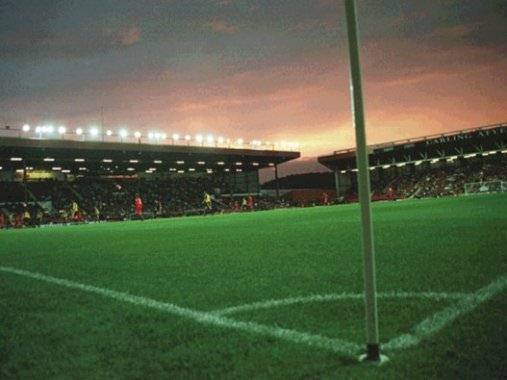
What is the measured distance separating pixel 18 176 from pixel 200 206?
20193 mm

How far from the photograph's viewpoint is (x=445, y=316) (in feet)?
11.2

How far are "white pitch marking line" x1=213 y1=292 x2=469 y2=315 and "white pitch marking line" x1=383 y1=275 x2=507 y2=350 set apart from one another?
153 mm

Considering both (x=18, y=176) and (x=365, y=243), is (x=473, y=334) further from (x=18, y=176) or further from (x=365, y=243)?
(x=18, y=176)

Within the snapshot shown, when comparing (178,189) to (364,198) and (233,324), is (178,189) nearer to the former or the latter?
(233,324)

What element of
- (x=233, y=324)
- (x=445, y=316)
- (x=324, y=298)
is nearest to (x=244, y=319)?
(x=233, y=324)

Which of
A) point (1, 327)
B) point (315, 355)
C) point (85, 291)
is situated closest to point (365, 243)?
point (315, 355)

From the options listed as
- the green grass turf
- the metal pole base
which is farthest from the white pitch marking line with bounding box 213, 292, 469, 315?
the metal pole base

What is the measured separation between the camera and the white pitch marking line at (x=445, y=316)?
2871 mm

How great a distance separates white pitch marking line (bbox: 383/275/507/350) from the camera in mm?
2871

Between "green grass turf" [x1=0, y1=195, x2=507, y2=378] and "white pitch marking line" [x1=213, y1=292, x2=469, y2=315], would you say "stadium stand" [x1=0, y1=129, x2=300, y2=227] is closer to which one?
"green grass turf" [x1=0, y1=195, x2=507, y2=378]

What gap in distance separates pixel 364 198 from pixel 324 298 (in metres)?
1.88

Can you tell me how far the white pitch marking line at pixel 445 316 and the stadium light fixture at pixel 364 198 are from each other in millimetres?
237

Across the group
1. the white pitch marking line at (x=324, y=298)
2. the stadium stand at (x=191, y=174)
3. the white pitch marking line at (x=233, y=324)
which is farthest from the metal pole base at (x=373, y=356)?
the stadium stand at (x=191, y=174)

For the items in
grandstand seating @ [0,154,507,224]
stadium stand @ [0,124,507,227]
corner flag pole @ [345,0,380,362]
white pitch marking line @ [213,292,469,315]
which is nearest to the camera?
corner flag pole @ [345,0,380,362]
